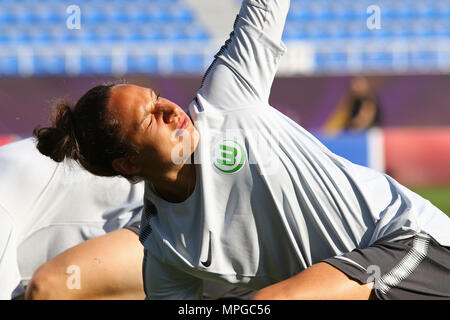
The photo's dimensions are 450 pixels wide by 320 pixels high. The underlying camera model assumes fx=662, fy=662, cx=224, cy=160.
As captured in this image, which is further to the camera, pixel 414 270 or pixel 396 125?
pixel 396 125

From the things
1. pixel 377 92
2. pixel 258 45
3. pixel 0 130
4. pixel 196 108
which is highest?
pixel 258 45

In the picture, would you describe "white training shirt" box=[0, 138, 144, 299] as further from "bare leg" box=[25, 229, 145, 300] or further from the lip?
the lip

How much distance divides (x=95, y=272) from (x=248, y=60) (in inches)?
44.5

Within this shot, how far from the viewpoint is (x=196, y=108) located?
218 cm

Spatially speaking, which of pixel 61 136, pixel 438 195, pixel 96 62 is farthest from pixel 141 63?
pixel 61 136

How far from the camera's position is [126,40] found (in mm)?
12117

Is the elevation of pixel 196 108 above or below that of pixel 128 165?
above

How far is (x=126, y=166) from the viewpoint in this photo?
2178mm

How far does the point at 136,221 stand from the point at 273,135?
1.02m

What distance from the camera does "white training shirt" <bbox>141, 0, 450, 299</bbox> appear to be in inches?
82.4

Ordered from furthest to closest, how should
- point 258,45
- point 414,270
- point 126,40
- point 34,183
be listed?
1. point 126,40
2. point 34,183
3. point 258,45
4. point 414,270
